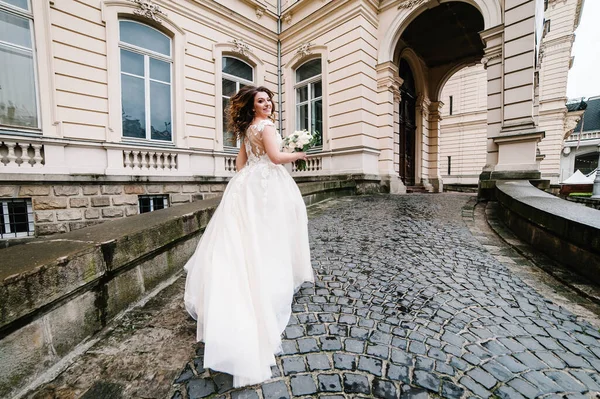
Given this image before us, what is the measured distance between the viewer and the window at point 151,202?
288 inches

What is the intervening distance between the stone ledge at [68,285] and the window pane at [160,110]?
6.44 m

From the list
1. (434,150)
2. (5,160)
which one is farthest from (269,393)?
(434,150)

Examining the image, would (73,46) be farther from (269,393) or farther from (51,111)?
(269,393)

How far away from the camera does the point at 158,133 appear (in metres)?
7.98

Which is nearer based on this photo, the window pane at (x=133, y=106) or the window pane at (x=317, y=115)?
the window pane at (x=133, y=106)

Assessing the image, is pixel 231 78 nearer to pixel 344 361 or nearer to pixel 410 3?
pixel 410 3

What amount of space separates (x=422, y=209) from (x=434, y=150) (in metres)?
8.72

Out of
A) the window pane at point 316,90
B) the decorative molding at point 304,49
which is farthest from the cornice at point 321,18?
the window pane at point 316,90

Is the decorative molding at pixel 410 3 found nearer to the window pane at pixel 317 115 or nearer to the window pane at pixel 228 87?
the window pane at pixel 317 115

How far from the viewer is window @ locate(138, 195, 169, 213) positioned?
733 cm

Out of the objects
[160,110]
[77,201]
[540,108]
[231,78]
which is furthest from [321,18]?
[540,108]

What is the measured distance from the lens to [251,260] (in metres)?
1.78

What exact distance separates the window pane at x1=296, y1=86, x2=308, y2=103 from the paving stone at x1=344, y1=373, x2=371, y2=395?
1107 centimetres

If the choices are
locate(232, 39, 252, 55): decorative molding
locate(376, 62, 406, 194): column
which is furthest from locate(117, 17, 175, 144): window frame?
locate(376, 62, 406, 194): column
